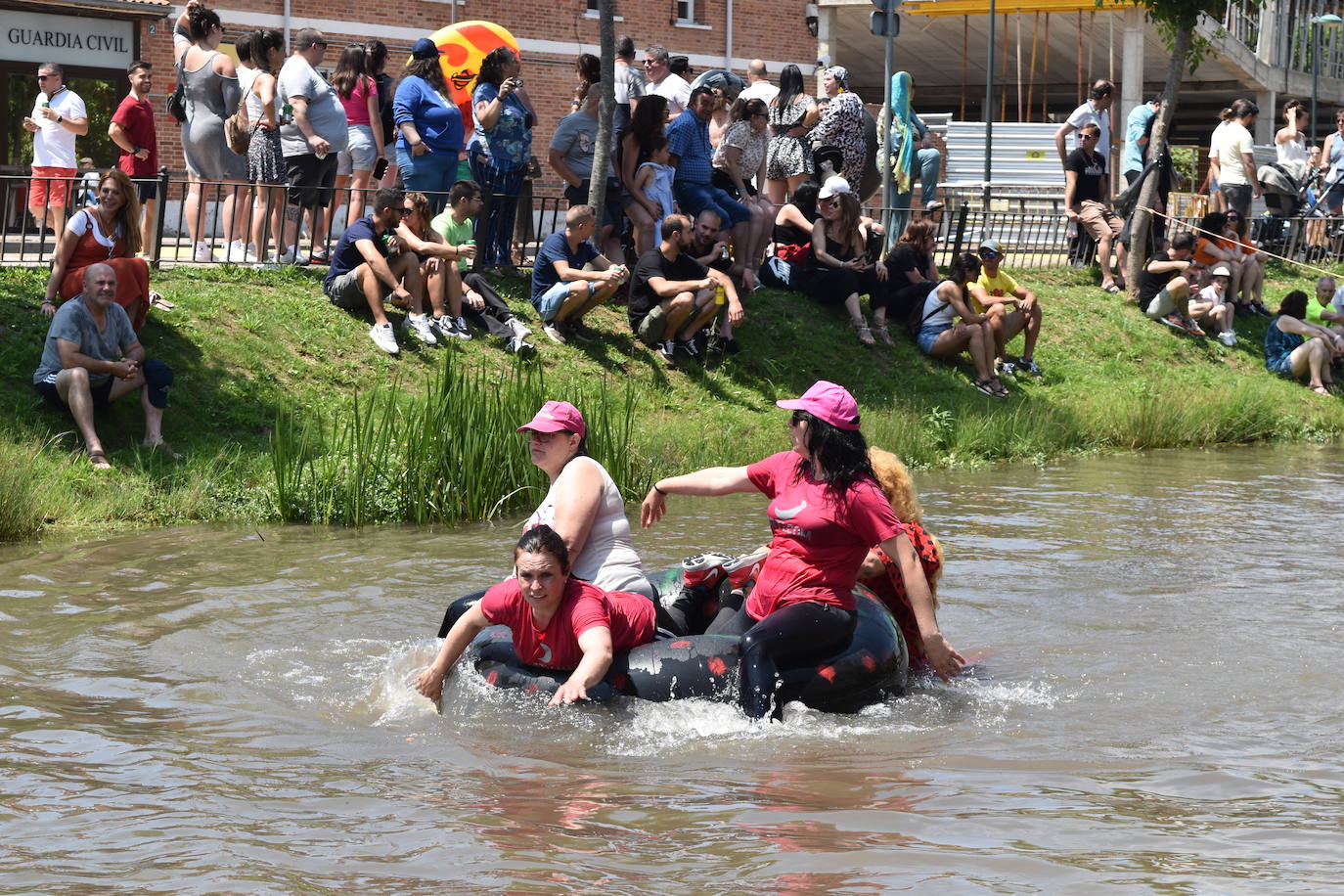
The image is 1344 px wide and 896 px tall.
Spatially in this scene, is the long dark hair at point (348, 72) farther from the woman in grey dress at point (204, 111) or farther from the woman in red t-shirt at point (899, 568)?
the woman in red t-shirt at point (899, 568)

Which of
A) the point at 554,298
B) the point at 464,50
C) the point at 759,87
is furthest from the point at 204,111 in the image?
the point at 464,50

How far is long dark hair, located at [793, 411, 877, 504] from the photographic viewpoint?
7.65 metres

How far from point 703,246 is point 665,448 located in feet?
10.3

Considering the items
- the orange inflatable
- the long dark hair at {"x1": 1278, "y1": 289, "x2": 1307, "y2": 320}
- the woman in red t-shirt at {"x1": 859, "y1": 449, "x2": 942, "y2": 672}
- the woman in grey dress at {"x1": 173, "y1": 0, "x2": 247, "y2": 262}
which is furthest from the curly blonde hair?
the orange inflatable

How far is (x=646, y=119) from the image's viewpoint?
16938 millimetres

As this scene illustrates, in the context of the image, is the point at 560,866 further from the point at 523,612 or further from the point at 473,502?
the point at 473,502

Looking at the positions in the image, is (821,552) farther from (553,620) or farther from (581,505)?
(553,620)

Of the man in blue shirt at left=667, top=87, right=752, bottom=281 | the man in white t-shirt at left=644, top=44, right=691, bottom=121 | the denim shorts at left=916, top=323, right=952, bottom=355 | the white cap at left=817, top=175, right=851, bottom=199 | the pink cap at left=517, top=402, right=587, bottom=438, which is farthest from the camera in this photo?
the man in white t-shirt at left=644, top=44, right=691, bottom=121

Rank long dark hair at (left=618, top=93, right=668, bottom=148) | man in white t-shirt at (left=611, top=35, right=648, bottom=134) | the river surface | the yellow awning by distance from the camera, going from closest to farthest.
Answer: the river surface, long dark hair at (left=618, top=93, right=668, bottom=148), man in white t-shirt at (left=611, top=35, right=648, bottom=134), the yellow awning

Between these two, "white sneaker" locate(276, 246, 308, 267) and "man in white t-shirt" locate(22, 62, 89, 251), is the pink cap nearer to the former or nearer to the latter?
"white sneaker" locate(276, 246, 308, 267)

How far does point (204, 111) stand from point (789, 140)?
655 cm

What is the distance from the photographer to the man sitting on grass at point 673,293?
1622 centimetres

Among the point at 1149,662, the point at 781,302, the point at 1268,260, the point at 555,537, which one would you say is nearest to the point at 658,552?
the point at 1149,662

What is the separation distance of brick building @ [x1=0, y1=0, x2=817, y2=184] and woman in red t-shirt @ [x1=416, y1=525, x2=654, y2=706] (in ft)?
72.0
